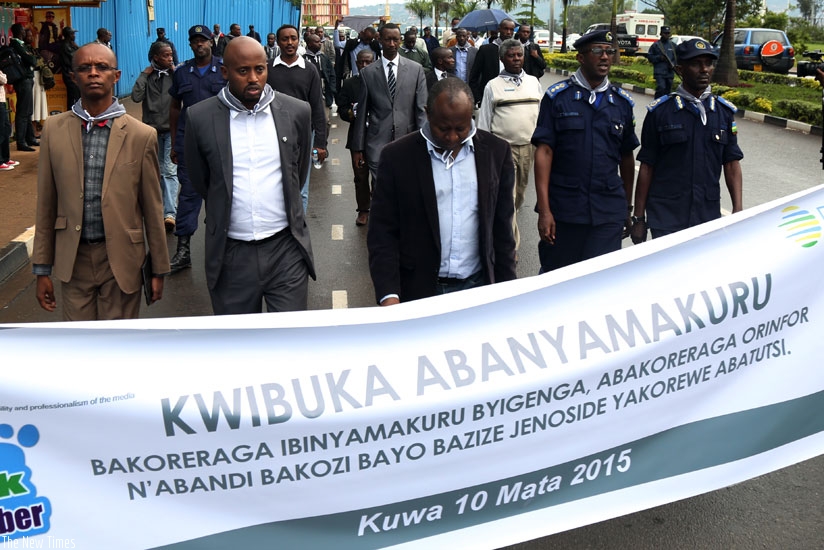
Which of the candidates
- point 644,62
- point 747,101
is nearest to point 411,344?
point 747,101

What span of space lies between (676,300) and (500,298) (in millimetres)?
704

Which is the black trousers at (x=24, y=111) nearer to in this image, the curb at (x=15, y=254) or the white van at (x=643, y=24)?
the curb at (x=15, y=254)

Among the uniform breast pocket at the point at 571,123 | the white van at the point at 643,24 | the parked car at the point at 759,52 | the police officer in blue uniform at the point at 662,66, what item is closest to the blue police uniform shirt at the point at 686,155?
the uniform breast pocket at the point at 571,123

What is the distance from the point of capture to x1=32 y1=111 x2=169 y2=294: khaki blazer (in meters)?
4.29

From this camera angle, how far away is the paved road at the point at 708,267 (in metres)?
3.78

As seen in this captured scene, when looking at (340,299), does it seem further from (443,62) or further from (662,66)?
(662,66)

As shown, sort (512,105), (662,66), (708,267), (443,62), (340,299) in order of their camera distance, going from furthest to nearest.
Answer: (662,66) < (443,62) < (512,105) < (340,299) < (708,267)

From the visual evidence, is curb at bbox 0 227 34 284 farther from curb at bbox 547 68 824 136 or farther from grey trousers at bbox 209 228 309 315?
curb at bbox 547 68 824 136

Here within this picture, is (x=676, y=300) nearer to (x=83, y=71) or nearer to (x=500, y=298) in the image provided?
(x=500, y=298)

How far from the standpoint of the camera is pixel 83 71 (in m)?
4.23

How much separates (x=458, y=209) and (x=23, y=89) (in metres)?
11.4

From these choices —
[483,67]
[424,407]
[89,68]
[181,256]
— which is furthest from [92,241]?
[483,67]

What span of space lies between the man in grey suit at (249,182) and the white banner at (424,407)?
1378mm

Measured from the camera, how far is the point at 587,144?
17.2 ft
